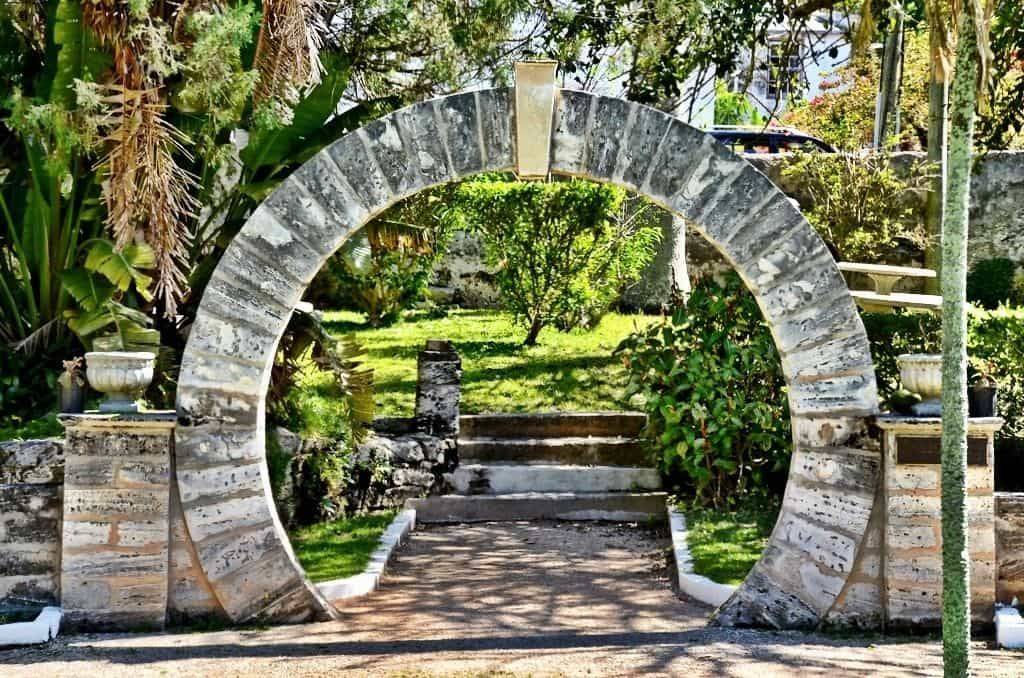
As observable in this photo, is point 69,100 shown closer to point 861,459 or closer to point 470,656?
point 470,656

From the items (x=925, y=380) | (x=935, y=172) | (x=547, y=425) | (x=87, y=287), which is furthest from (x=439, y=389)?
(x=935, y=172)

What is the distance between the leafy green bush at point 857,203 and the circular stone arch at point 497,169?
24.1 feet

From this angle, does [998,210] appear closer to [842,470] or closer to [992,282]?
[992,282]

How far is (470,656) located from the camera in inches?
247

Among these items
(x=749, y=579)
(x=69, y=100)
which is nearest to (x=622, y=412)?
(x=749, y=579)

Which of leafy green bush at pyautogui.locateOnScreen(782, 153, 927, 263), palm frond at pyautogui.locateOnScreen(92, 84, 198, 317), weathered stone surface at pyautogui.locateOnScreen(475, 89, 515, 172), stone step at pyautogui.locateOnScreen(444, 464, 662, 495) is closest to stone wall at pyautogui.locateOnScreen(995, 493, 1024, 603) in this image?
weathered stone surface at pyautogui.locateOnScreen(475, 89, 515, 172)

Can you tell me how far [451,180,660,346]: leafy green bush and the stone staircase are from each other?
2618mm

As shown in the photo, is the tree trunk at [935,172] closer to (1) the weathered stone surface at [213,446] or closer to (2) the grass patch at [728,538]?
(2) the grass patch at [728,538]

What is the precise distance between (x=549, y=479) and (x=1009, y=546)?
523 centimetres

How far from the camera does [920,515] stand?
643 cm

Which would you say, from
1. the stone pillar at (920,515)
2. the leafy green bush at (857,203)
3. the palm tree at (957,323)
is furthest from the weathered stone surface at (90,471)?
the leafy green bush at (857,203)

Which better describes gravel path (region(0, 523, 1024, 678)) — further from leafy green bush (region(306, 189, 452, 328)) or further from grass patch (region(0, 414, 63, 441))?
leafy green bush (region(306, 189, 452, 328))

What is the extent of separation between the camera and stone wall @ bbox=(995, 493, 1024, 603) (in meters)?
6.59

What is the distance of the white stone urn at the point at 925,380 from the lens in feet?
21.2
